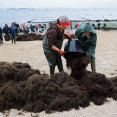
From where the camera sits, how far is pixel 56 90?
3871mm

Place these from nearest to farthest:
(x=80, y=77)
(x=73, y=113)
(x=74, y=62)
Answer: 1. (x=73, y=113)
2. (x=74, y=62)
3. (x=80, y=77)

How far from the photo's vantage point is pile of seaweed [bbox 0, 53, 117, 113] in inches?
146

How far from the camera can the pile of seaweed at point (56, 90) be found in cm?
370

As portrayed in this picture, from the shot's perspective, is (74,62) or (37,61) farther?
(37,61)

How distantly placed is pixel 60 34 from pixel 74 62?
2.45ft

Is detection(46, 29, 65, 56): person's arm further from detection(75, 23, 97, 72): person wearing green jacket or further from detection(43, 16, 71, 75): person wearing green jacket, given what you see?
detection(75, 23, 97, 72): person wearing green jacket

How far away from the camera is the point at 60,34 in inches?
171

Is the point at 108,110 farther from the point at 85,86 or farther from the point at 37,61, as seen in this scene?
the point at 37,61

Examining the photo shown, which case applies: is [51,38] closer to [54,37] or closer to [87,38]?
[54,37]

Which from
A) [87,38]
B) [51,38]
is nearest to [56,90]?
[51,38]

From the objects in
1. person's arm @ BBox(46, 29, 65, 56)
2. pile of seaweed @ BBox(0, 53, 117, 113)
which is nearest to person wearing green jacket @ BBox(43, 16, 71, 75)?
person's arm @ BBox(46, 29, 65, 56)

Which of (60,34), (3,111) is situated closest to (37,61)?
(60,34)

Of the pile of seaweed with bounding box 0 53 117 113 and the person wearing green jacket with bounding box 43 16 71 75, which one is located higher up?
the person wearing green jacket with bounding box 43 16 71 75

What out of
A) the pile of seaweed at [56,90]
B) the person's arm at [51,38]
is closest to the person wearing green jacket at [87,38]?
the pile of seaweed at [56,90]
